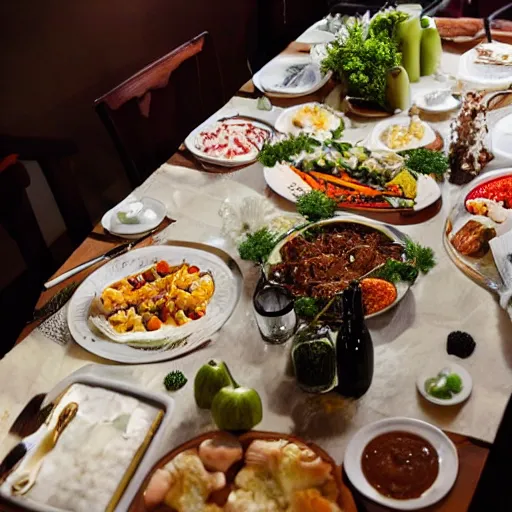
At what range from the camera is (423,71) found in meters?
2.66

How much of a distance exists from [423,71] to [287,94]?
1.97 ft

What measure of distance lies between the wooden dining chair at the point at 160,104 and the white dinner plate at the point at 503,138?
1.23 m

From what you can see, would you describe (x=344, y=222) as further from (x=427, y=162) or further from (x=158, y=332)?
(x=158, y=332)

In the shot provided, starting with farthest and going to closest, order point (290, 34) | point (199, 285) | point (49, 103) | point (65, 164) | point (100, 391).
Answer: point (290, 34) → point (49, 103) → point (65, 164) → point (199, 285) → point (100, 391)

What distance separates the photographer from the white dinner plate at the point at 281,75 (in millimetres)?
2596

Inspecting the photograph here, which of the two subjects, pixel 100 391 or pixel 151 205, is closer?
pixel 100 391

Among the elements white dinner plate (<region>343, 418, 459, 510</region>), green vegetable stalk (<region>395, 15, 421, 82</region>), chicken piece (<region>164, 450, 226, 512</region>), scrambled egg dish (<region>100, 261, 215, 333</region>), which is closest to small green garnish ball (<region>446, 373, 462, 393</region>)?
white dinner plate (<region>343, 418, 459, 510</region>)

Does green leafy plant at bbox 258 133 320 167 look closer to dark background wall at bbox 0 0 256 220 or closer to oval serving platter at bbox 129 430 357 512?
oval serving platter at bbox 129 430 357 512

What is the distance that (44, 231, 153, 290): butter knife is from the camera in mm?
1745

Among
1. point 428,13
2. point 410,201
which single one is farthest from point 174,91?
point 428,13

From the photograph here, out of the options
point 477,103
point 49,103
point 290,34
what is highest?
point 477,103

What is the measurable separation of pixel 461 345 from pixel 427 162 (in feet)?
2.64

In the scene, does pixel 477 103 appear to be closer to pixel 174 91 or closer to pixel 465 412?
pixel 465 412

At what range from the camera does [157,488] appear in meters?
1.20
